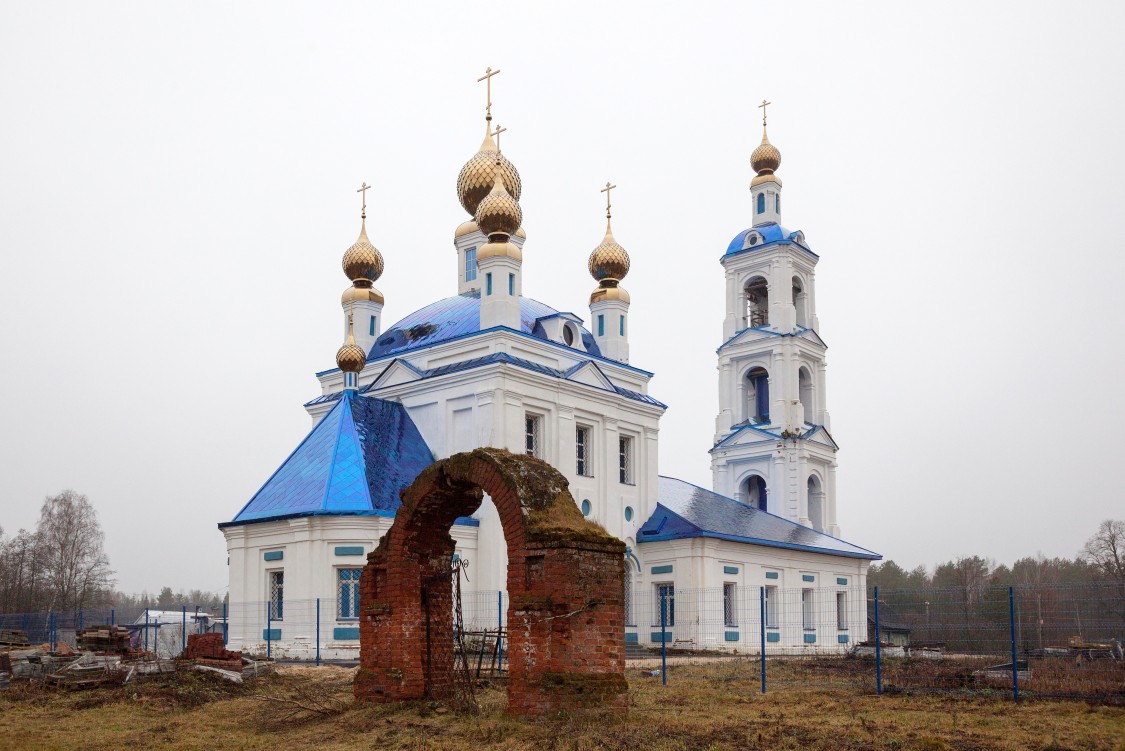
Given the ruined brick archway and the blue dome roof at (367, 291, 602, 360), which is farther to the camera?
the blue dome roof at (367, 291, 602, 360)

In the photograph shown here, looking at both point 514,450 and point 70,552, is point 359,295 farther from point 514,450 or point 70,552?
point 70,552

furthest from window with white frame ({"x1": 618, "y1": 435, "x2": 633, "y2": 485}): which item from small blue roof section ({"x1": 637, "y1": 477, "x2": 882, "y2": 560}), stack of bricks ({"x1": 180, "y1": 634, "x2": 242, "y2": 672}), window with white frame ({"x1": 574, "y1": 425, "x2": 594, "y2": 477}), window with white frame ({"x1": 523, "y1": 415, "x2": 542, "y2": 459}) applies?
stack of bricks ({"x1": 180, "y1": 634, "x2": 242, "y2": 672})

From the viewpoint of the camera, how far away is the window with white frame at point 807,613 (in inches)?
1281

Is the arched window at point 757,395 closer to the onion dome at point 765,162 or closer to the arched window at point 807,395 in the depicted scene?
the arched window at point 807,395

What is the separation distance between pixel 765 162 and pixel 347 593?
24.5m

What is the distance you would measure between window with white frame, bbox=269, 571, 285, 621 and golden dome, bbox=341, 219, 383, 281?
1017 centimetres

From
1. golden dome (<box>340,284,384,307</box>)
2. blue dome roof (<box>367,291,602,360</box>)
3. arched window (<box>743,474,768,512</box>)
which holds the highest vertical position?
golden dome (<box>340,284,384,307</box>)

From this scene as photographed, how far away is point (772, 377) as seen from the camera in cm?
3831

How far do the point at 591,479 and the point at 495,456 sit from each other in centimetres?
1739

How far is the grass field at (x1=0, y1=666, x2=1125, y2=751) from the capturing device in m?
9.71

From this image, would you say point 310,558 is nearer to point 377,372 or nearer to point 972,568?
point 377,372

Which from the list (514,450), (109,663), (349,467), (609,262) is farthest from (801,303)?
(109,663)

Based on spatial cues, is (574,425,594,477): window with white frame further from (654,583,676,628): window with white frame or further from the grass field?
the grass field

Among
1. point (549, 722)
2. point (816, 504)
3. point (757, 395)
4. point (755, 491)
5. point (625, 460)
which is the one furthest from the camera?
point (757, 395)
